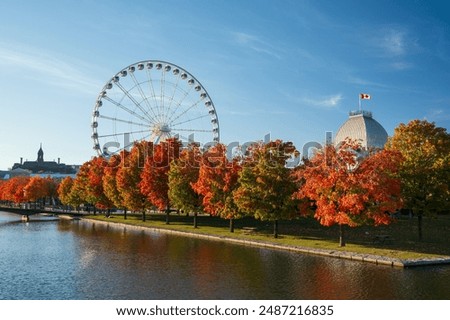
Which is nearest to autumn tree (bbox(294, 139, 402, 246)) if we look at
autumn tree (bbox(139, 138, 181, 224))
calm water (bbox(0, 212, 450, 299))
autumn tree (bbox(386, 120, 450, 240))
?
autumn tree (bbox(386, 120, 450, 240))

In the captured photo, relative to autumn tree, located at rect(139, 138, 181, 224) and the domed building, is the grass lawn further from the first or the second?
the domed building

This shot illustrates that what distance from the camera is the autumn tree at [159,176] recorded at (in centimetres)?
7125

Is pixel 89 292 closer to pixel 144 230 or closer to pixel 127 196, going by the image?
pixel 144 230

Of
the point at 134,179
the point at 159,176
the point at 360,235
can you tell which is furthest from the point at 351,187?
the point at 134,179

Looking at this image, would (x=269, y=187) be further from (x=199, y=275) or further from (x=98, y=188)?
(x=98, y=188)

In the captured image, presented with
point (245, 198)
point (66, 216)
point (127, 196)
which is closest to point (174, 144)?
point (127, 196)

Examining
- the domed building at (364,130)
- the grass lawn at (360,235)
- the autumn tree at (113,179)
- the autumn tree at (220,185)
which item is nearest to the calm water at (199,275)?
the grass lawn at (360,235)

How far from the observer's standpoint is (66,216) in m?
98.6

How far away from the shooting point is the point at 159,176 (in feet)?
236

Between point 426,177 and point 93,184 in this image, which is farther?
point 93,184

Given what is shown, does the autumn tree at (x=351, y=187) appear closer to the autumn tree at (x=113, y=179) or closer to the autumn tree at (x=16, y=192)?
the autumn tree at (x=113, y=179)

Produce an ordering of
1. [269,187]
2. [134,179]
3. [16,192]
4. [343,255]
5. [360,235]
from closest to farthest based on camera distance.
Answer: [343,255] < [269,187] < [360,235] < [134,179] < [16,192]

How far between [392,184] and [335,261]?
9.39 m

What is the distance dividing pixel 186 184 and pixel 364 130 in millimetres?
91255
